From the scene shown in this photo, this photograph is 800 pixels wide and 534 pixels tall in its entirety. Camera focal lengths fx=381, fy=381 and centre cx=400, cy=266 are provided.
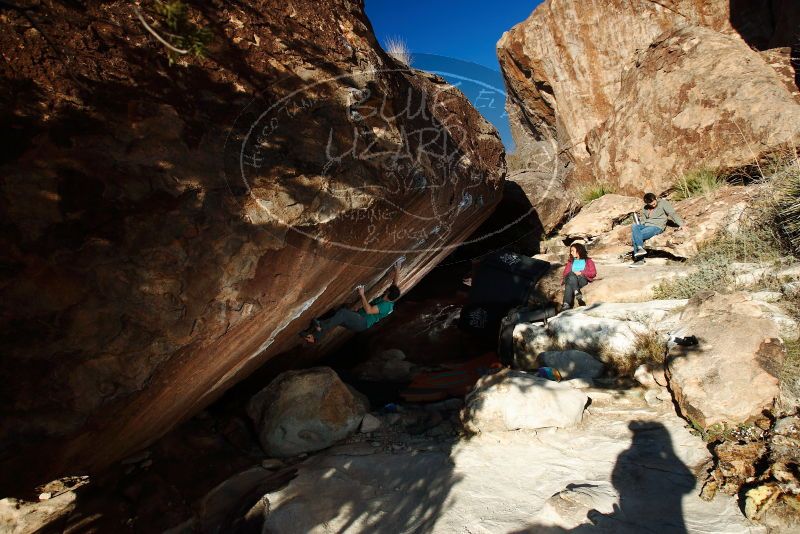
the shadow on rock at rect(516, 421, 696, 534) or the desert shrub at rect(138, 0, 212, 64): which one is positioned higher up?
the desert shrub at rect(138, 0, 212, 64)

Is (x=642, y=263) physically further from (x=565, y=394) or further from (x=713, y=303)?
(x=565, y=394)

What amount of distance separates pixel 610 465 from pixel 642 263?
4.21 meters

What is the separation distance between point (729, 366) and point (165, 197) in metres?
3.84

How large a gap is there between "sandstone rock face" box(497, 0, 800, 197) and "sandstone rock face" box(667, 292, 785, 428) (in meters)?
4.87

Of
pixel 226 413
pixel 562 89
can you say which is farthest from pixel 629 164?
pixel 226 413

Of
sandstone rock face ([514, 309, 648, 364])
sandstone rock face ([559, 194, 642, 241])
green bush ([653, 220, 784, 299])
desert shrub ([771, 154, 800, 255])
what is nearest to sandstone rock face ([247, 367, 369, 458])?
sandstone rock face ([514, 309, 648, 364])

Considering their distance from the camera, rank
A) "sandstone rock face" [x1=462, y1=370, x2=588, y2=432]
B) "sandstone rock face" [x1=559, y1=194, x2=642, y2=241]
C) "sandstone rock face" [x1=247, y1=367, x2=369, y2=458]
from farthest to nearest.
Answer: "sandstone rock face" [x1=559, y1=194, x2=642, y2=241] < "sandstone rock face" [x1=247, y1=367, x2=369, y2=458] < "sandstone rock face" [x1=462, y1=370, x2=588, y2=432]

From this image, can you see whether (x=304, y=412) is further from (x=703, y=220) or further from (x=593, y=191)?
(x=593, y=191)

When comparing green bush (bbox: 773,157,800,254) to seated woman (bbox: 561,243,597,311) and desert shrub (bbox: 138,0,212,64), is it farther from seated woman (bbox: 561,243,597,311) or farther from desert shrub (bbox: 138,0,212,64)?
desert shrub (bbox: 138,0,212,64)

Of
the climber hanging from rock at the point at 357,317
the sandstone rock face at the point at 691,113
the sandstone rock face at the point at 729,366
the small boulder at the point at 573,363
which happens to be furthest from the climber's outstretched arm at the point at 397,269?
the sandstone rock face at the point at 691,113

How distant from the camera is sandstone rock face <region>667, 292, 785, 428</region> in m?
2.52

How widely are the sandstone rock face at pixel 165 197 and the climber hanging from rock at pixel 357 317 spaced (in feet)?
1.61

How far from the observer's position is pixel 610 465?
2.56 m

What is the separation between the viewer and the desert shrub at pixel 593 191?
29.2 ft
